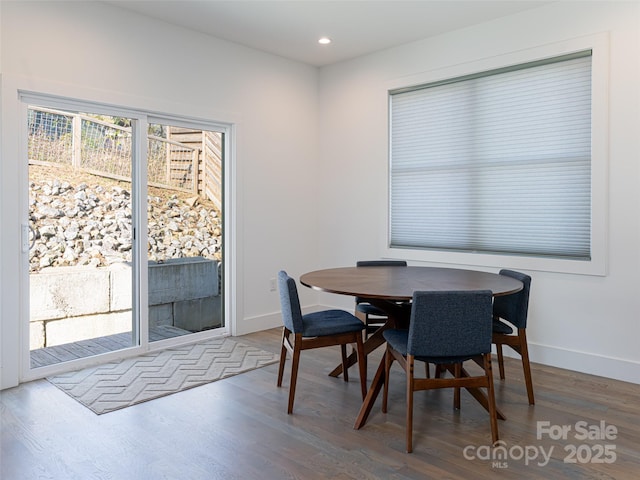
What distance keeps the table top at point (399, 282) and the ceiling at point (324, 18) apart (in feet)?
6.72

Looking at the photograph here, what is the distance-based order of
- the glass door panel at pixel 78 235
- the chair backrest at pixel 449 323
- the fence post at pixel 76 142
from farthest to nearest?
the fence post at pixel 76 142
the glass door panel at pixel 78 235
the chair backrest at pixel 449 323

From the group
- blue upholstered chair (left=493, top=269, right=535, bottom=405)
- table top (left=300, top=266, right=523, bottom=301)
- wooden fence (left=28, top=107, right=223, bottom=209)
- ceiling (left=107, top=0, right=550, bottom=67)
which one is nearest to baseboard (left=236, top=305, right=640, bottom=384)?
blue upholstered chair (left=493, top=269, right=535, bottom=405)

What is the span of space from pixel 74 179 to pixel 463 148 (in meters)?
3.21

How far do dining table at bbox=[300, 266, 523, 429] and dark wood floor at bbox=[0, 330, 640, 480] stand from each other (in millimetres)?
214

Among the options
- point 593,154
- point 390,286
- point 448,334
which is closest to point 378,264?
point 390,286

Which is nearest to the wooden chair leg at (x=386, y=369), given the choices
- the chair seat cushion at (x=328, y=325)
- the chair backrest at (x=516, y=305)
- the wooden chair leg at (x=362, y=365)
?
the wooden chair leg at (x=362, y=365)

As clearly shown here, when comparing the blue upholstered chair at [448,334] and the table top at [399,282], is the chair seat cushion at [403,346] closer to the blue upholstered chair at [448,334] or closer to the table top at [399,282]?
the blue upholstered chair at [448,334]

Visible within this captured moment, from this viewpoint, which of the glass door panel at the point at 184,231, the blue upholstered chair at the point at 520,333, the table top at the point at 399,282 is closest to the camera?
the table top at the point at 399,282

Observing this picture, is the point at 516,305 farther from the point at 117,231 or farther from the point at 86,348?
the point at 86,348

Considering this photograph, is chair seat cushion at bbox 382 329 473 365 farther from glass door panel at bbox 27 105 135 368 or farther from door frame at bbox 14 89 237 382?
glass door panel at bbox 27 105 135 368

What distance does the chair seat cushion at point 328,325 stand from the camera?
281 centimetres

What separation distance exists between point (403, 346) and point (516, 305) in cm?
98

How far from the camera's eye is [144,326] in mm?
3936

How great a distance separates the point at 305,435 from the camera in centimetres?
251
